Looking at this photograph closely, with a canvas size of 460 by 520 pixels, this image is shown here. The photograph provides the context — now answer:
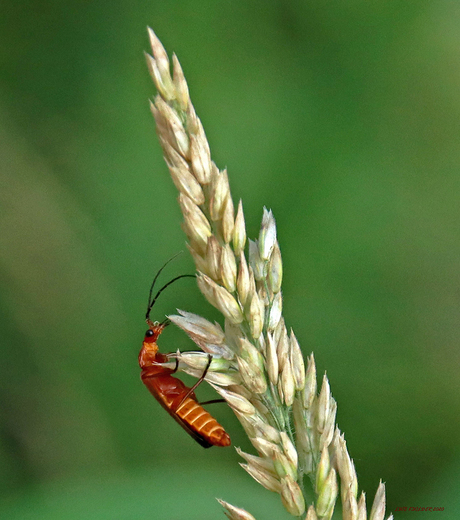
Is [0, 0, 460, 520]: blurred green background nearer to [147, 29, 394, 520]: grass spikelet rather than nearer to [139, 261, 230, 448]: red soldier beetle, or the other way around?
[139, 261, 230, 448]: red soldier beetle

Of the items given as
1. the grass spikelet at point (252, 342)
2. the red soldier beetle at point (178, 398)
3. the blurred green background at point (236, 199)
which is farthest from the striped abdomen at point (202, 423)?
the blurred green background at point (236, 199)

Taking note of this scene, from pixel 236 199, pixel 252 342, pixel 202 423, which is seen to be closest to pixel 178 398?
pixel 202 423

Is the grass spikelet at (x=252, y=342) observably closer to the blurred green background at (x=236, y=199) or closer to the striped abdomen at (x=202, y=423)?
the striped abdomen at (x=202, y=423)

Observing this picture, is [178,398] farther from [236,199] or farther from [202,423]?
[236,199]

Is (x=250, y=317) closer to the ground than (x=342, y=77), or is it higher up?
closer to the ground

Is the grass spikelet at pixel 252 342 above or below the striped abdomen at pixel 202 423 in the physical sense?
above

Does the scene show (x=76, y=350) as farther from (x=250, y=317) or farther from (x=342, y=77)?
(x=342, y=77)

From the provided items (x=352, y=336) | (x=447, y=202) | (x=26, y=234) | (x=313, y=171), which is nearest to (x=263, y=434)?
(x=352, y=336)
